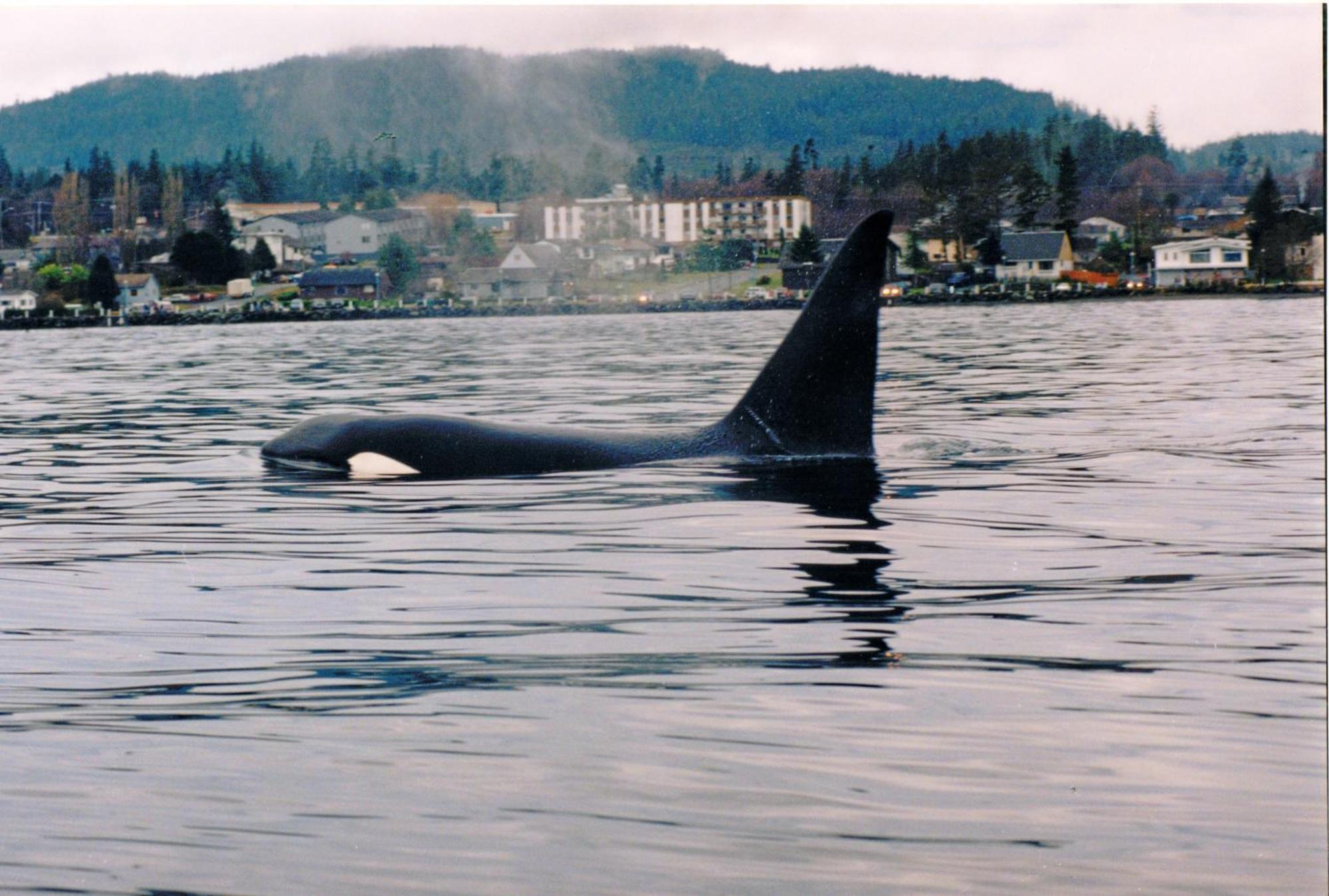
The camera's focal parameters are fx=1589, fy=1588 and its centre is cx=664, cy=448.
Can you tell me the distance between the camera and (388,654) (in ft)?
30.4

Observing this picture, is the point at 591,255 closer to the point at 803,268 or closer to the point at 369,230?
the point at 369,230

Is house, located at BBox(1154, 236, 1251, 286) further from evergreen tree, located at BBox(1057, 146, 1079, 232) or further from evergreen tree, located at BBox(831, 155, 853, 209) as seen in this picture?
evergreen tree, located at BBox(831, 155, 853, 209)

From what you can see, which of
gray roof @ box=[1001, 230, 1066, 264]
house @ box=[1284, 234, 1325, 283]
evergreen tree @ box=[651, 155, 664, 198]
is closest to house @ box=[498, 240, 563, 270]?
gray roof @ box=[1001, 230, 1066, 264]

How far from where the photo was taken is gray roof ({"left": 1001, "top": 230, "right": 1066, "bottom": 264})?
39281mm

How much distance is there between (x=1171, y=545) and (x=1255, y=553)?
64 centimetres

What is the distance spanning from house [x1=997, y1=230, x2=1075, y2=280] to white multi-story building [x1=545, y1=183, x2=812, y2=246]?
8938mm

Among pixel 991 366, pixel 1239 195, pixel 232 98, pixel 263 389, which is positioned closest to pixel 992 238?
pixel 991 366

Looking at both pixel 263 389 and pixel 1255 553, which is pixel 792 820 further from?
pixel 263 389

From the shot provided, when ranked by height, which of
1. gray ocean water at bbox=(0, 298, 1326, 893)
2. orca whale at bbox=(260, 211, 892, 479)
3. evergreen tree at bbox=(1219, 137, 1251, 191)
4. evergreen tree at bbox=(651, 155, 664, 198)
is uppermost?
evergreen tree at bbox=(651, 155, 664, 198)

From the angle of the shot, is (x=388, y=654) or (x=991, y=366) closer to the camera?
(x=388, y=654)

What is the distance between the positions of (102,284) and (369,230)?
903cm

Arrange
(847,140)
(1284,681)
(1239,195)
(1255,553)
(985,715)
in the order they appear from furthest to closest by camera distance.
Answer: (847,140)
(1239,195)
(1255,553)
(1284,681)
(985,715)

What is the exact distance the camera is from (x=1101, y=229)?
124ft

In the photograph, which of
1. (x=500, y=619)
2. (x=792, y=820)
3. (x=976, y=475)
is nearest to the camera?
(x=792, y=820)
